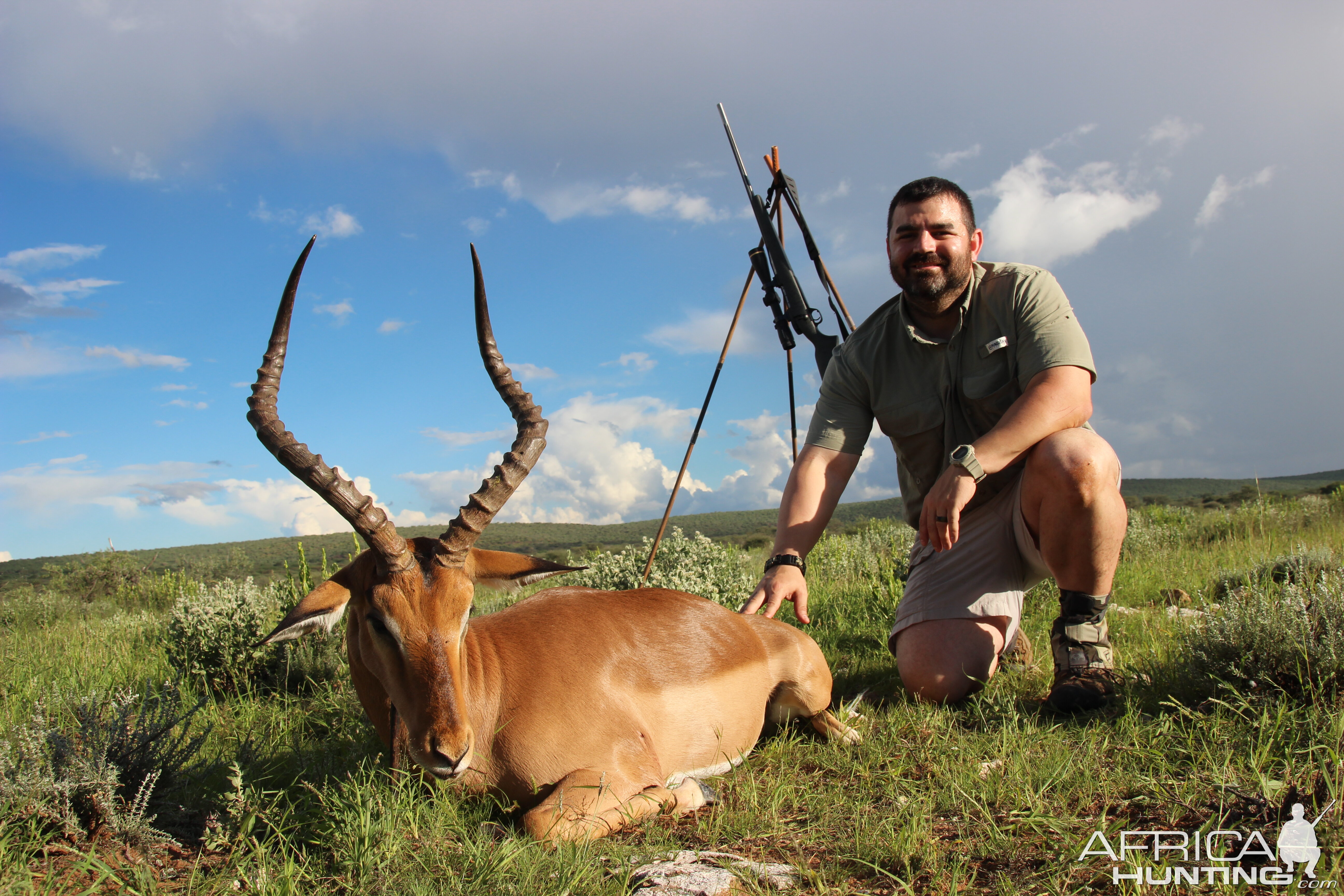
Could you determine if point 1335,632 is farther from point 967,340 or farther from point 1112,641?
point 967,340

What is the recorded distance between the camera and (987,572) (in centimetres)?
453

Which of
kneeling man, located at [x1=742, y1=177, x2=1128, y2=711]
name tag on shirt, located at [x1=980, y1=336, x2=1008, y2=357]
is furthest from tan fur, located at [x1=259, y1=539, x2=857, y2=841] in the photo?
name tag on shirt, located at [x1=980, y1=336, x2=1008, y2=357]

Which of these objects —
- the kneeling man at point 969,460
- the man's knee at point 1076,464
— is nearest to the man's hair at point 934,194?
the kneeling man at point 969,460

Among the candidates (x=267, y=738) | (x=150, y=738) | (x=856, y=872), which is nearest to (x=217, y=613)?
(x=267, y=738)

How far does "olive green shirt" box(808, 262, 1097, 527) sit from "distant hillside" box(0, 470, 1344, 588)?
1563 cm

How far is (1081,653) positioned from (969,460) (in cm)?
121

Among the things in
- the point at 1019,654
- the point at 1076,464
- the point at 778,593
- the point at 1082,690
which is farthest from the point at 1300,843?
the point at 1019,654

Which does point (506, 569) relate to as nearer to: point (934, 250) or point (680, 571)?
point (934, 250)

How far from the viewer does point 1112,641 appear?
5137 mm

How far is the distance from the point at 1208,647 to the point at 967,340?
6.51 ft

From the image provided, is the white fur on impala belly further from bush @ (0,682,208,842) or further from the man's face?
the man's face

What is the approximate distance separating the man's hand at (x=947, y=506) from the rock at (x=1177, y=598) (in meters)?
3.96

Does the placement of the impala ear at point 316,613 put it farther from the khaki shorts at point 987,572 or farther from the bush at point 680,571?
the bush at point 680,571

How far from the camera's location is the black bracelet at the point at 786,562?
14.3 ft
